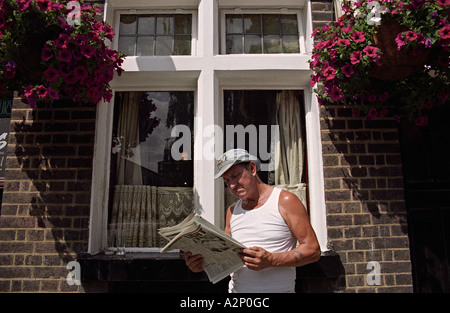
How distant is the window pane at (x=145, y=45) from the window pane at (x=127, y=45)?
0.20ft

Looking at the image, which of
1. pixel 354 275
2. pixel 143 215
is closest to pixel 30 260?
pixel 143 215

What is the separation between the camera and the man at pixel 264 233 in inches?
75.3

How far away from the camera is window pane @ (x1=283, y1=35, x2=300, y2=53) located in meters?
3.56

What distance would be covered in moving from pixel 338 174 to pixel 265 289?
152cm

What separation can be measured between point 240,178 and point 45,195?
2062mm

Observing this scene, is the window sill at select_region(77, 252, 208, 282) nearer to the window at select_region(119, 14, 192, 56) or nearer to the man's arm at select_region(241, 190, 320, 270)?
the man's arm at select_region(241, 190, 320, 270)

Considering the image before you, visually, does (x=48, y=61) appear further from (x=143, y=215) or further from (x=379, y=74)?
(x=379, y=74)

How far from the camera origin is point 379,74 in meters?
2.62

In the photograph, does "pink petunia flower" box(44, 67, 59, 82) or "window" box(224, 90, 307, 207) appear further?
"window" box(224, 90, 307, 207)

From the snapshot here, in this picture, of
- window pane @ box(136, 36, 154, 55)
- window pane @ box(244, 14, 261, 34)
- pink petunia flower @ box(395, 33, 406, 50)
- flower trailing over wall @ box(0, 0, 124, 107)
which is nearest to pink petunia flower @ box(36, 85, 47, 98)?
flower trailing over wall @ box(0, 0, 124, 107)

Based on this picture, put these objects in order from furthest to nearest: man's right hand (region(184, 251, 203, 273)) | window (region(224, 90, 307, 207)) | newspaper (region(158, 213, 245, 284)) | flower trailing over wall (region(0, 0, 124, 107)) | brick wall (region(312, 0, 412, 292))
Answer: window (region(224, 90, 307, 207)) → brick wall (region(312, 0, 412, 292)) → flower trailing over wall (region(0, 0, 124, 107)) → man's right hand (region(184, 251, 203, 273)) → newspaper (region(158, 213, 245, 284))

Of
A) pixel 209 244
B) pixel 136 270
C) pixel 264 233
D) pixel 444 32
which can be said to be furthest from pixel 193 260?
pixel 444 32

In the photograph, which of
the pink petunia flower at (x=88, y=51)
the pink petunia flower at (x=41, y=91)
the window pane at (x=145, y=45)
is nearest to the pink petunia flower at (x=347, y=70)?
the pink petunia flower at (x=88, y=51)

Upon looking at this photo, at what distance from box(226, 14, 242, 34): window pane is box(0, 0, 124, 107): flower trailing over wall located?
4.89ft
